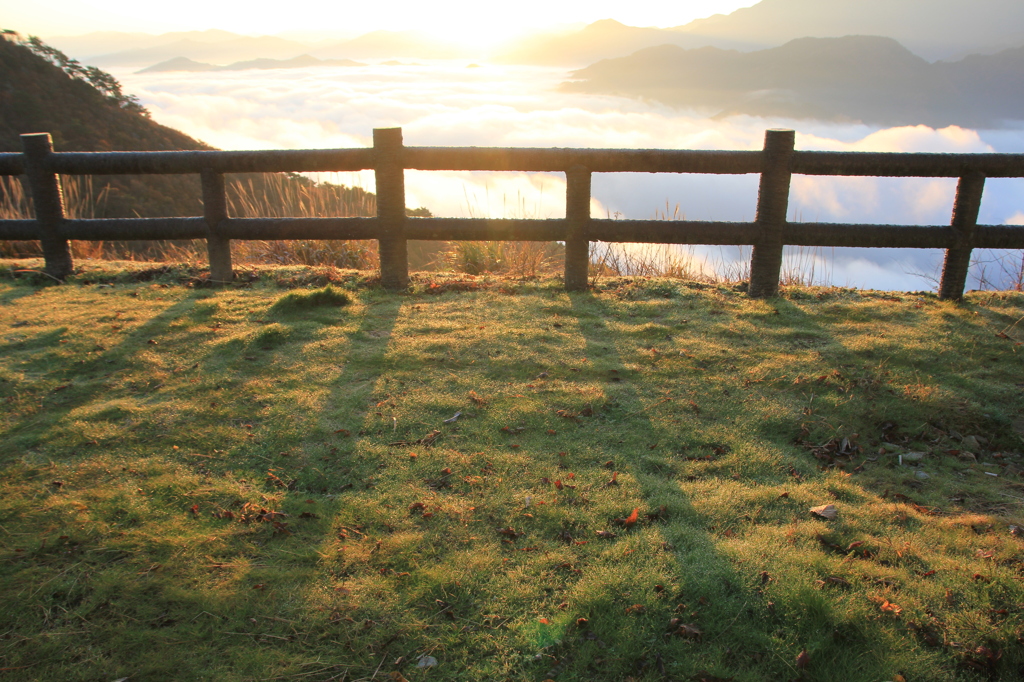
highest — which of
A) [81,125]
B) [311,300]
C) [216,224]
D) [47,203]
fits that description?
[81,125]

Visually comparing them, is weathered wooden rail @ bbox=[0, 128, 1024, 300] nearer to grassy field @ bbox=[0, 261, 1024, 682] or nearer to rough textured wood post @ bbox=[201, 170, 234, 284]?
rough textured wood post @ bbox=[201, 170, 234, 284]

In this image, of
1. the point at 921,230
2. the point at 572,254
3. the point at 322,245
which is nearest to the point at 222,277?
the point at 322,245

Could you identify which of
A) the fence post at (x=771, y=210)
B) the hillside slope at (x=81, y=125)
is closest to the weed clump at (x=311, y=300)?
the fence post at (x=771, y=210)

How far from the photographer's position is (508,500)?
9.71ft

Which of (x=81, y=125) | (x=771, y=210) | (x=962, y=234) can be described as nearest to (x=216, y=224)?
(x=771, y=210)

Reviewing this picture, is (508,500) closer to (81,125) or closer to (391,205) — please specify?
(391,205)

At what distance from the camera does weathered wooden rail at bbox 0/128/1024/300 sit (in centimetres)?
588

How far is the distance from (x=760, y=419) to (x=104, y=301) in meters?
5.52

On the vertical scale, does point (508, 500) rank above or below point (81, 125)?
below

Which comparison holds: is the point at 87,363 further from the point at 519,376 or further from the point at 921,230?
the point at 921,230

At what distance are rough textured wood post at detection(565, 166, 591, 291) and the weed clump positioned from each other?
2106 mm

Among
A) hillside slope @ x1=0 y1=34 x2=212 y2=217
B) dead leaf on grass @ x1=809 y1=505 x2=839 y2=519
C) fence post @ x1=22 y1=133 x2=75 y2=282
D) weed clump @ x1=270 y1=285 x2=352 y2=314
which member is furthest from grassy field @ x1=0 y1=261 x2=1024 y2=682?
hillside slope @ x1=0 y1=34 x2=212 y2=217

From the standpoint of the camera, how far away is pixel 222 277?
21.6ft

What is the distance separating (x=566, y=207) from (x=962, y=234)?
3598mm
